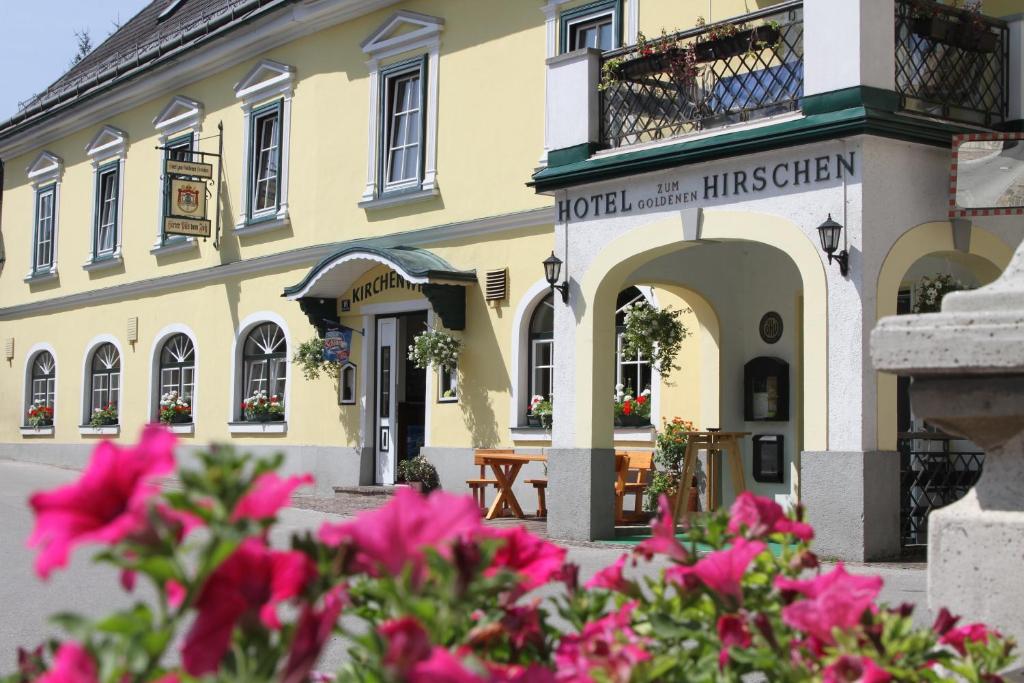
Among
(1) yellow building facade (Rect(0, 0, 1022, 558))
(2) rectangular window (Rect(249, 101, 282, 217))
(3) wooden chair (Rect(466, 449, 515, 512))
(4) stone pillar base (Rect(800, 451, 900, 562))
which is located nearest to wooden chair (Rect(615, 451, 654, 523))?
(1) yellow building facade (Rect(0, 0, 1022, 558))

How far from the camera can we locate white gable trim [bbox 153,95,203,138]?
2214cm

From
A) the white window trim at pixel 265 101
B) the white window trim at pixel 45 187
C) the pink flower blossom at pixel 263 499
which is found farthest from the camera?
the white window trim at pixel 45 187

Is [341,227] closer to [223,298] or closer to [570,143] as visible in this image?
[223,298]

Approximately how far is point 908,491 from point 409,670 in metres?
10.8

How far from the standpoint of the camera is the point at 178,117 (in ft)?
74.1

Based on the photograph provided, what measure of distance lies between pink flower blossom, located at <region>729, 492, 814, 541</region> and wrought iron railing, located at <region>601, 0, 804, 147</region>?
30.7ft

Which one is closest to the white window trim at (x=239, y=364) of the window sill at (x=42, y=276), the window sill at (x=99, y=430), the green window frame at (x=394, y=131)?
the green window frame at (x=394, y=131)

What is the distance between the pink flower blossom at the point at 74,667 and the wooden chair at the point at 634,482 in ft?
40.5

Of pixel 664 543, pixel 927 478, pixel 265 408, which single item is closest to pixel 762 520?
pixel 664 543

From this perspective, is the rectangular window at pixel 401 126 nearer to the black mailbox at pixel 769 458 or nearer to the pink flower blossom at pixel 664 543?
the black mailbox at pixel 769 458

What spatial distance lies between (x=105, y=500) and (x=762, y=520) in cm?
124

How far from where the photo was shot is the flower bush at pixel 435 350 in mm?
16609

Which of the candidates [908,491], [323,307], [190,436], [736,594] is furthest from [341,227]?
[736,594]

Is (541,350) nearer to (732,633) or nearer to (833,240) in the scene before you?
(833,240)
